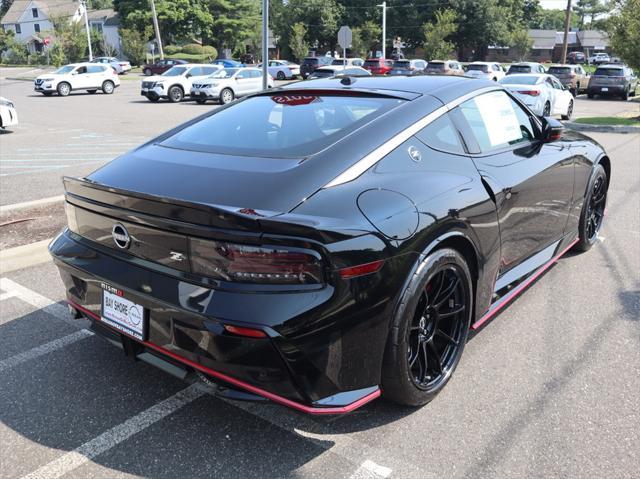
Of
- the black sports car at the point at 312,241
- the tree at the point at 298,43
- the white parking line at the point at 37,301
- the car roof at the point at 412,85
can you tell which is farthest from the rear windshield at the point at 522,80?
the tree at the point at 298,43

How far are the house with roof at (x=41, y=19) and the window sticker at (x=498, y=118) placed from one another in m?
82.6

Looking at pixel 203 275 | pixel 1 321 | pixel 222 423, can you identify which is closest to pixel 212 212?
pixel 203 275

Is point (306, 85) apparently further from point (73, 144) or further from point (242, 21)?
point (242, 21)

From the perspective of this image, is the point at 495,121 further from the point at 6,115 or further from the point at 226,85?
the point at 226,85

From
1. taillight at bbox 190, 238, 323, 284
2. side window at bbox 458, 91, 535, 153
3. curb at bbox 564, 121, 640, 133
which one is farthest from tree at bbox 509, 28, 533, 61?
taillight at bbox 190, 238, 323, 284

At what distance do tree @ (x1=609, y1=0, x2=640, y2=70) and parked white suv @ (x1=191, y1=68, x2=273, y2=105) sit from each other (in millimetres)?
12122

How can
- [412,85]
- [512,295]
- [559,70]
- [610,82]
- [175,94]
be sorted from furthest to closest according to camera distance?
[559,70], [610,82], [175,94], [512,295], [412,85]

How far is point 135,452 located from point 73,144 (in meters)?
10.8

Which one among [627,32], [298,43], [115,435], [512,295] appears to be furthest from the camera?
[298,43]

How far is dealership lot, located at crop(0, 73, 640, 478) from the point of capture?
8.41 feet

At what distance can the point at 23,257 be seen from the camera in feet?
16.6

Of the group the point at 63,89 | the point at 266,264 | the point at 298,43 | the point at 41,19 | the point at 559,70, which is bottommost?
the point at 63,89

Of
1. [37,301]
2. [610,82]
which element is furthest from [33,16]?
[37,301]

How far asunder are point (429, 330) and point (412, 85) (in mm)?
1524
